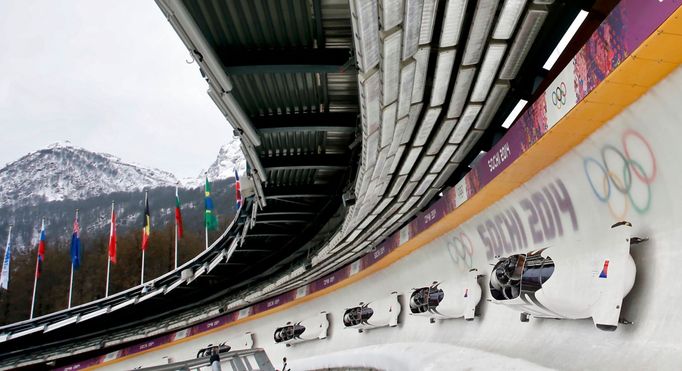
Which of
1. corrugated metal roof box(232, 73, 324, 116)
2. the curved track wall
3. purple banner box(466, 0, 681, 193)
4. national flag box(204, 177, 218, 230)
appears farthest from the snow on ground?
national flag box(204, 177, 218, 230)

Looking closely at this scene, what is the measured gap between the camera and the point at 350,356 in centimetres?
1477

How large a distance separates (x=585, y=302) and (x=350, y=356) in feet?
32.8

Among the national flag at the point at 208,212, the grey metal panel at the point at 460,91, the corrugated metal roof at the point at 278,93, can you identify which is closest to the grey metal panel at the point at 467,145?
the grey metal panel at the point at 460,91

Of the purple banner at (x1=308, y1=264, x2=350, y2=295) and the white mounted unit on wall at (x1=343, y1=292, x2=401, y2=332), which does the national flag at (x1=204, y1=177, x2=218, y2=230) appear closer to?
the purple banner at (x1=308, y1=264, x2=350, y2=295)

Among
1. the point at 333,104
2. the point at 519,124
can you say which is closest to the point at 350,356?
the point at 333,104

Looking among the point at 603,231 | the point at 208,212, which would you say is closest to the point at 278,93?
the point at 603,231

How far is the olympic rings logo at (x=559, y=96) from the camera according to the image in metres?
5.06

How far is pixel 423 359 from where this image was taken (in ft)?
31.9

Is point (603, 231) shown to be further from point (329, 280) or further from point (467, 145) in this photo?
point (329, 280)

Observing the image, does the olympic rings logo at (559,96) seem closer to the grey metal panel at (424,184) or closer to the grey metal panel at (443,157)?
the grey metal panel at (443,157)

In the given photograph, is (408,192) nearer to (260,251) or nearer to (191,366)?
(191,366)

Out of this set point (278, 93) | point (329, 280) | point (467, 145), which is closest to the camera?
point (278, 93)

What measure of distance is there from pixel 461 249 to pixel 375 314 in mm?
5369

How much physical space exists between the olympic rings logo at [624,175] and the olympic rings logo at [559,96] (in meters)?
0.67
